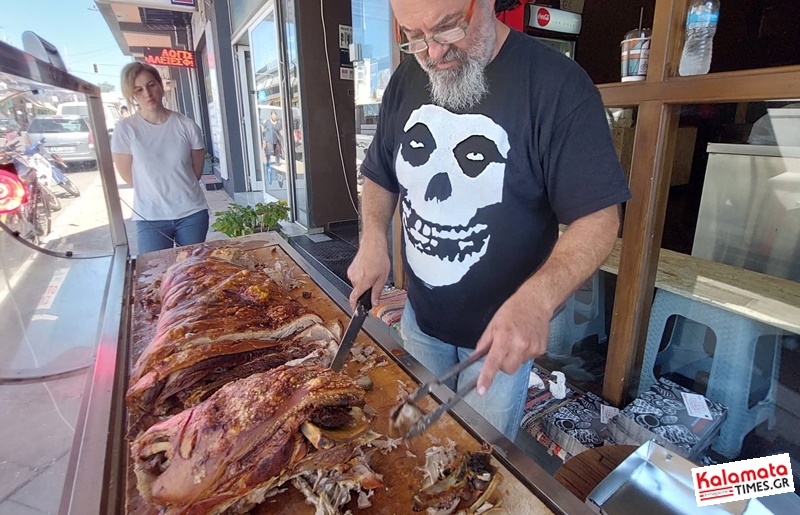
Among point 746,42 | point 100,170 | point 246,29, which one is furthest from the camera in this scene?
point 246,29

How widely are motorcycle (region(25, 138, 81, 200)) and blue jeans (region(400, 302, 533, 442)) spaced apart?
8.58 ft

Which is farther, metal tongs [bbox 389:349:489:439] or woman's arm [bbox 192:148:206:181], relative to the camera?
woman's arm [bbox 192:148:206:181]

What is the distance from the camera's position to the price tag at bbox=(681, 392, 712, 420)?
8.05 ft

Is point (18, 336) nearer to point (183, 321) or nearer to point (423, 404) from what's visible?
point (183, 321)

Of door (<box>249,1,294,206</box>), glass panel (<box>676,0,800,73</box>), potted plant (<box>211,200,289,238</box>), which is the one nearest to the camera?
glass panel (<box>676,0,800,73</box>)

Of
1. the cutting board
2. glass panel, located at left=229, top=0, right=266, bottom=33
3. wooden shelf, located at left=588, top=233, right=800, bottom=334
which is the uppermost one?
glass panel, located at left=229, top=0, right=266, bottom=33

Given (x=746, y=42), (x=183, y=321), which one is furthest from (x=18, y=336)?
(x=746, y=42)

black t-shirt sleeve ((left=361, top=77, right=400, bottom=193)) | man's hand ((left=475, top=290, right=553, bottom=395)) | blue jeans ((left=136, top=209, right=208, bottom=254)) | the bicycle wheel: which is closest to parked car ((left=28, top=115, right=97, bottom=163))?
the bicycle wheel

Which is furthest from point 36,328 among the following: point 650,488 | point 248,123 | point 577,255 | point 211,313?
point 248,123

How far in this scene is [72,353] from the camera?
2.42 meters

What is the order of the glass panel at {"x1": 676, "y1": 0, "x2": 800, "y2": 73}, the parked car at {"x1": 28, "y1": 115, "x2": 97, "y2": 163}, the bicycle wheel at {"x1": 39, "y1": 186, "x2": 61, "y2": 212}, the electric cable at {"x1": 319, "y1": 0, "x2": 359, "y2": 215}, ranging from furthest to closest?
the electric cable at {"x1": 319, "y1": 0, "x2": 359, "y2": 215}, the glass panel at {"x1": 676, "y1": 0, "x2": 800, "y2": 73}, the bicycle wheel at {"x1": 39, "y1": 186, "x2": 61, "y2": 212}, the parked car at {"x1": 28, "y1": 115, "x2": 97, "y2": 163}

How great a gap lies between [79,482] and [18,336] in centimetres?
197

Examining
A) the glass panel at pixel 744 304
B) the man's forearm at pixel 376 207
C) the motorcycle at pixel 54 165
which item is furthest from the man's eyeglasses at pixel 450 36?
the motorcycle at pixel 54 165

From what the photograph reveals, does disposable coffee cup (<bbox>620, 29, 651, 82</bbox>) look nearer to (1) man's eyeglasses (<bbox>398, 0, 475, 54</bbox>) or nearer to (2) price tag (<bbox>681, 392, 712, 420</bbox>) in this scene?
(1) man's eyeglasses (<bbox>398, 0, 475, 54</bbox>)
